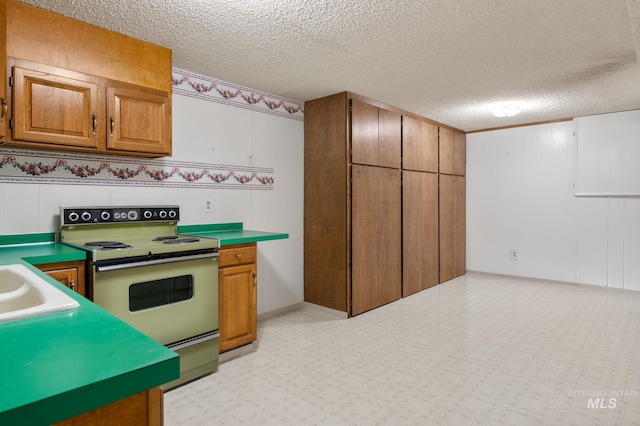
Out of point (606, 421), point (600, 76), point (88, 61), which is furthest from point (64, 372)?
point (600, 76)

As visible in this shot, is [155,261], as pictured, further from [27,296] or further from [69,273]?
[27,296]

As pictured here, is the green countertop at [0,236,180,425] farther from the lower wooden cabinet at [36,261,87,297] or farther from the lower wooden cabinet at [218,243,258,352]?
the lower wooden cabinet at [218,243,258,352]

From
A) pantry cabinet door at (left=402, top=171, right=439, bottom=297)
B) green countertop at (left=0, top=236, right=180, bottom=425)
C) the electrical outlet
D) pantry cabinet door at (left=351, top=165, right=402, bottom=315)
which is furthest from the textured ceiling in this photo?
the electrical outlet

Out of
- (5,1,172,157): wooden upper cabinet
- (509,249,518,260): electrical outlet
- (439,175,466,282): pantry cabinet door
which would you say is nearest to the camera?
(5,1,172,157): wooden upper cabinet

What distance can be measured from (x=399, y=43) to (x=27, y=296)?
2526mm

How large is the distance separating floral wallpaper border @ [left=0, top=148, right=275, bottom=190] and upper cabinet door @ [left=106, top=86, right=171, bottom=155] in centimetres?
33

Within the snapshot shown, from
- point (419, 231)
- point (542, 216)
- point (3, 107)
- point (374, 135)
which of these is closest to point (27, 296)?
point (3, 107)

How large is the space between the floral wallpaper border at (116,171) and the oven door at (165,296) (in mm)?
857

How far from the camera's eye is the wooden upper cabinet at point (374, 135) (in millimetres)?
3854

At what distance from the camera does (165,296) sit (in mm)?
2398

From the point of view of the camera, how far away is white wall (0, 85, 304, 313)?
7.97ft

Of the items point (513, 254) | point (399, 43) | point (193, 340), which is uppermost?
point (399, 43)

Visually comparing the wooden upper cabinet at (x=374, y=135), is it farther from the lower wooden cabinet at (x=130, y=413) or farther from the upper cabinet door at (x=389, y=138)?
the lower wooden cabinet at (x=130, y=413)

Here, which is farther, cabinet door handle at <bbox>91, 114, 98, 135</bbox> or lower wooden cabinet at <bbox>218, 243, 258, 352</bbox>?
lower wooden cabinet at <bbox>218, 243, 258, 352</bbox>
